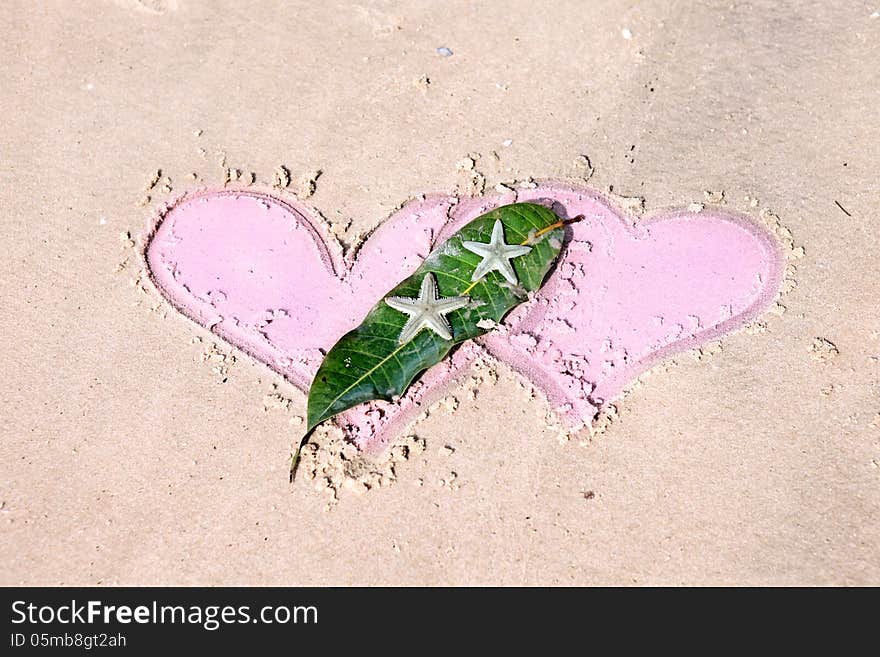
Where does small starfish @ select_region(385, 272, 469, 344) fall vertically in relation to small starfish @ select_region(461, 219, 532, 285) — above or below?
below

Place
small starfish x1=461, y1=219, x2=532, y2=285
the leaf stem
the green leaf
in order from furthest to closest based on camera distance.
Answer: the leaf stem < small starfish x1=461, y1=219, x2=532, y2=285 < the green leaf

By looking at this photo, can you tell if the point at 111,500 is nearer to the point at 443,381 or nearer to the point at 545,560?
the point at 443,381

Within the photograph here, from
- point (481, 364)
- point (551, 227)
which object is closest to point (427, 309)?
point (481, 364)

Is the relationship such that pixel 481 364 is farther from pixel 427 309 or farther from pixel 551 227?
pixel 551 227

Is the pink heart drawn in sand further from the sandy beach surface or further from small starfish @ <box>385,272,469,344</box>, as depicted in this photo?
small starfish @ <box>385,272,469,344</box>

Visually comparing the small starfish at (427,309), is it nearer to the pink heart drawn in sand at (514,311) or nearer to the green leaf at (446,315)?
the green leaf at (446,315)

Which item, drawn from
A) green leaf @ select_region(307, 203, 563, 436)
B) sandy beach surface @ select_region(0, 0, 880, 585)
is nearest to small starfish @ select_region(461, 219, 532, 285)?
green leaf @ select_region(307, 203, 563, 436)
